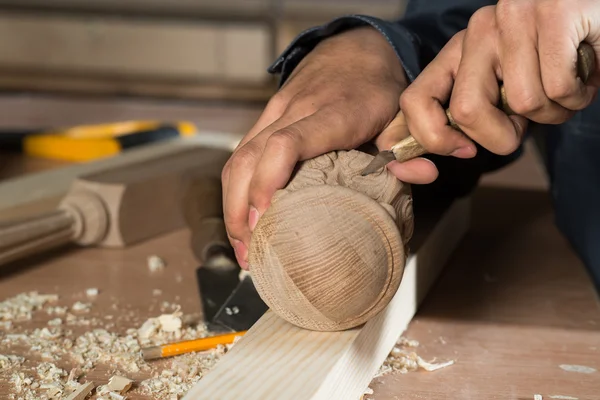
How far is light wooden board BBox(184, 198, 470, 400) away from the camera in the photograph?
806 millimetres

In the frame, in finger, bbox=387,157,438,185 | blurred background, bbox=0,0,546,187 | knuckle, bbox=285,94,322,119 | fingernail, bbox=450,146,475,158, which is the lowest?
blurred background, bbox=0,0,546,187

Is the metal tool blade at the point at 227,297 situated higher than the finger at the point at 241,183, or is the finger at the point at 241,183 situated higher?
the finger at the point at 241,183

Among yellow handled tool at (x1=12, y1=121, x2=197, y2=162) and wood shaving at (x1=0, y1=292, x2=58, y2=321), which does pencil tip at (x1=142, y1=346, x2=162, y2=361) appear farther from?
yellow handled tool at (x1=12, y1=121, x2=197, y2=162)

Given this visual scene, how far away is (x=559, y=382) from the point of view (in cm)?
98

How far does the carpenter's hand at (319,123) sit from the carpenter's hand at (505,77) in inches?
2.7

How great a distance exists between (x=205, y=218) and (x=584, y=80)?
2.57 feet

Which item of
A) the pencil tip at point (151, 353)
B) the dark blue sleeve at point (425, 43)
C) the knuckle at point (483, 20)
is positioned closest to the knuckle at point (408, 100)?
the knuckle at point (483, 20)

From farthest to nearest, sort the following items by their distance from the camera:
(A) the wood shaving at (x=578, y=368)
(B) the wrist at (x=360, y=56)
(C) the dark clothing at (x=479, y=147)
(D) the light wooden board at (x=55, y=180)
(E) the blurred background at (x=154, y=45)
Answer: (E) the blurred background at (x=154, y=45), (D) the light wooden board at (x=55, y=180), (C) the dark clothing at (x=479, y=147), (B) the wrist at (x=360, y=56), (A) the wood shaving at (x=578, y=368)

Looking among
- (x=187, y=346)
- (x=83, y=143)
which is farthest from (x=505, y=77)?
(x=83, y=143)

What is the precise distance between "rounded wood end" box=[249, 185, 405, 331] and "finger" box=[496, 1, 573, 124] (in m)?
0.21

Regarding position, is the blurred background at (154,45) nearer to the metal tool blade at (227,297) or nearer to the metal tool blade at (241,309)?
the metal tool blade at (227,297)

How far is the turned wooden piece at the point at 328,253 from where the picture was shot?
→ 2.76ft

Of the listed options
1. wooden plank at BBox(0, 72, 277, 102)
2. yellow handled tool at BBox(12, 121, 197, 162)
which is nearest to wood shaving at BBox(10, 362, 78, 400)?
yellow handled tool at BBox(12, 121, 197, 162)

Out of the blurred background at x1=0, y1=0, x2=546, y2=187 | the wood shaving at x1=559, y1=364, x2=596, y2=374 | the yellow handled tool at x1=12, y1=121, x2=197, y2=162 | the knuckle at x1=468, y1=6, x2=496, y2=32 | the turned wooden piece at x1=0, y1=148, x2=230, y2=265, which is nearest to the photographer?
the knuckle at x1=468, y1=6, x2=496, y2=32
